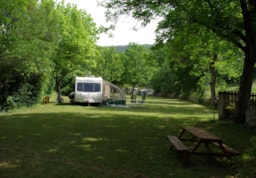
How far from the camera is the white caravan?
24.9 m

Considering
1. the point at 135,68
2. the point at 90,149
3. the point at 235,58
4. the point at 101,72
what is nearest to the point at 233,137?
the point at 90,149

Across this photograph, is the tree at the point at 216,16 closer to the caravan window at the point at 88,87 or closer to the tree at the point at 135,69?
the caravan window at the point at 88,87

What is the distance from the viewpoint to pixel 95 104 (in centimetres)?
2617

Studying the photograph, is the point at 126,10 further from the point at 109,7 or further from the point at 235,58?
the point at 235,58

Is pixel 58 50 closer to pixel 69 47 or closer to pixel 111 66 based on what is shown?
pixel 69 47

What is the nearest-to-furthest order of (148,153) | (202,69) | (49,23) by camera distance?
(148,153) → (49,23) → (202,69)

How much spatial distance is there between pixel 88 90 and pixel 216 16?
1619 cm

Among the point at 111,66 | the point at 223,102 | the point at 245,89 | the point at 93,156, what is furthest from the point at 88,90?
the point at 111,66

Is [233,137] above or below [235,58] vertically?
below

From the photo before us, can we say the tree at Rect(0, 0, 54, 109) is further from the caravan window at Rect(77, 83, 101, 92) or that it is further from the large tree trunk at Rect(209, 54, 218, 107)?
the large tree trunk at Rect(209, 54, 218, 107)

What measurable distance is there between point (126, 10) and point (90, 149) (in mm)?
7132

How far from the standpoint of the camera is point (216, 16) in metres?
10.7

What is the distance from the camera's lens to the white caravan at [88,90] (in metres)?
24.9

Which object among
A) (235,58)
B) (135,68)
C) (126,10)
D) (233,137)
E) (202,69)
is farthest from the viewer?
(135,68)
